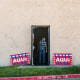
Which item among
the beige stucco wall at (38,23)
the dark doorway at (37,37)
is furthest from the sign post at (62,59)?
the dark doorway at (37,37)

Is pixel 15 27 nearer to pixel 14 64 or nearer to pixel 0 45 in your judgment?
pixel 0 45

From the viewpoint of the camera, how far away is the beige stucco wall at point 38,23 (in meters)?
8.45

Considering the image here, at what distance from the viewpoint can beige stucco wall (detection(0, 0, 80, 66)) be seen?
8445 mm

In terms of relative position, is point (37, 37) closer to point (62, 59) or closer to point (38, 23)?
point (38, 23)

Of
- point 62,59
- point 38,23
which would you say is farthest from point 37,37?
point 62,59

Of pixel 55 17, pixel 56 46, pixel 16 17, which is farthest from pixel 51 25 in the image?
pixel 16 17

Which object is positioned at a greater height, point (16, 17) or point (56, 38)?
point (16, 17)

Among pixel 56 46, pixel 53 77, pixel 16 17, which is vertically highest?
pixel 16 17

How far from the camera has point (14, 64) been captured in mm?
8148

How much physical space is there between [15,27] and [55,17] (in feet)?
9.10

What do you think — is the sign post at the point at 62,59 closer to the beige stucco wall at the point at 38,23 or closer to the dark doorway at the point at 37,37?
the beige stucco wall at the point at 38,23

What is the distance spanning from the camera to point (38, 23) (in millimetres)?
8547

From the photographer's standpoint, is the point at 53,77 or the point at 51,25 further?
the point at 51,25

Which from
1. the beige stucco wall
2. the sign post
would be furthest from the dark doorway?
the sign post
